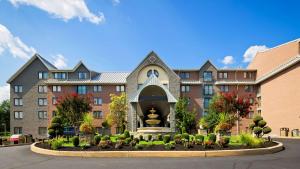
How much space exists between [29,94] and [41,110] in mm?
4272

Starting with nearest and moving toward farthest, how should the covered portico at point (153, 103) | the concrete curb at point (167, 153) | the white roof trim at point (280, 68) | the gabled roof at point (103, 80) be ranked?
the concrete curb at point (167, 153) < the covered portico at point (153, 103) < the white roof trim at point (280, 68) < the gabled roof at point (103, 80)

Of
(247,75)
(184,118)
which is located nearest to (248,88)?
(247,75)

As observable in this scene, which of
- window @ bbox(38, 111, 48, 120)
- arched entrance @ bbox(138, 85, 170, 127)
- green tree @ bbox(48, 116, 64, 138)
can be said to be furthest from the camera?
window @ bbox(38, 111, 48, 120)

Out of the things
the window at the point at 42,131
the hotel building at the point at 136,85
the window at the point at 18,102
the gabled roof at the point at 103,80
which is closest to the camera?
the hotel building at the point at 136,85

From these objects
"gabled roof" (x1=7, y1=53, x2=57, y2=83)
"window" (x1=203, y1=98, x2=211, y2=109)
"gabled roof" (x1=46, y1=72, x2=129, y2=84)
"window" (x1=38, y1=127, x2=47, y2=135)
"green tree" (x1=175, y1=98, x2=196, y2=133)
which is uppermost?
"gabled roof" (x1=7, y1=53, x2=57, y2=83)

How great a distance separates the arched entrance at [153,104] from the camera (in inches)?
1405

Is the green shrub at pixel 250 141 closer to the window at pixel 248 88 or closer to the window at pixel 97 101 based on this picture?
the window at pixel 248 88

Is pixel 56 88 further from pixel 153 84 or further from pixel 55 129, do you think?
pixel 153 84

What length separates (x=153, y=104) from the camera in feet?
138

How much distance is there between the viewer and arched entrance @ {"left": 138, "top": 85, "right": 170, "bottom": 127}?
117 feet

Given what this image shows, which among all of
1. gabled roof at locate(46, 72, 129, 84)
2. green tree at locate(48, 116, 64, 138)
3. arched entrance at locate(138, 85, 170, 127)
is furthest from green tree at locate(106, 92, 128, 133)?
green tree at locate(48, 116, 64, 138)

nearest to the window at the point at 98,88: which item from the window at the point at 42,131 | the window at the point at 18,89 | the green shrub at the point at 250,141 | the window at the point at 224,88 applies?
the window at the point at 42,131

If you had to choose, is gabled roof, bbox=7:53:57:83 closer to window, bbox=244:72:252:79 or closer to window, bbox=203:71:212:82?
window, bbox=203:71:212:82

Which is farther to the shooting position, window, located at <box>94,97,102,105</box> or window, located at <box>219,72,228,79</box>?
→ window, located at <box>219,72,228,79</box>
